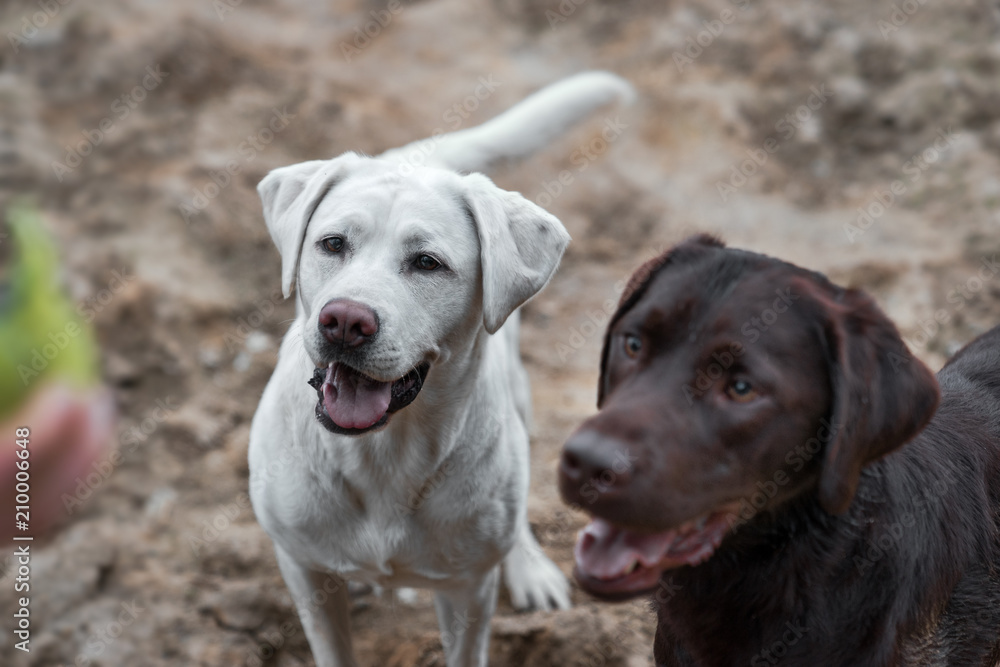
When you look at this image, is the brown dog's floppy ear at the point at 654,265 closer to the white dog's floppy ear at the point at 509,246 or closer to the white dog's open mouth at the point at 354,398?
the white dog's floppy ear at the point at 509,246

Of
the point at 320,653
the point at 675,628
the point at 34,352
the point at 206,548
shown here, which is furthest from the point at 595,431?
the point at 206,548

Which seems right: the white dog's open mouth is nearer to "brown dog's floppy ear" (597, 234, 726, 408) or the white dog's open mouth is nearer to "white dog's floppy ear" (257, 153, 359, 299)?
"white dog's floppy ear" (257, 153, 359, 299)

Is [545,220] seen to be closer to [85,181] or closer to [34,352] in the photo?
[34,352]

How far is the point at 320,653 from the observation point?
3.09m

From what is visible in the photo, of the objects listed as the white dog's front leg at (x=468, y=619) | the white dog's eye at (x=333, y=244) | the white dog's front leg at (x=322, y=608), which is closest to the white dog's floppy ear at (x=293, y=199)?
the white dog's eye at (x=333, y=244)

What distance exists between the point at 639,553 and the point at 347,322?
968 millimetres

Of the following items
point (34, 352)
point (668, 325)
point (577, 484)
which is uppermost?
point (34, 352)

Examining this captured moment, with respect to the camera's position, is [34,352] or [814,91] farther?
[814,91]

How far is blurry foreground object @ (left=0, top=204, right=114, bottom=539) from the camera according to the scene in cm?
79

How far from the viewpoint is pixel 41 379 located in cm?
91

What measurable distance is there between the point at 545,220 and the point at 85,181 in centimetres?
451

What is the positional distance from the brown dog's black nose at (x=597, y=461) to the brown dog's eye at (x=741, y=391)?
0.30m

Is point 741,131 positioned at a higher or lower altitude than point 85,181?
higher

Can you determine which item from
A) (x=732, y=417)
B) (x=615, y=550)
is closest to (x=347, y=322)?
(x=615, y=550)
